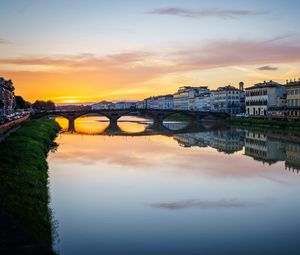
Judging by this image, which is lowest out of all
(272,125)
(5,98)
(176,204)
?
(176,204)

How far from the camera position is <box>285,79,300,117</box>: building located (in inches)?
2530

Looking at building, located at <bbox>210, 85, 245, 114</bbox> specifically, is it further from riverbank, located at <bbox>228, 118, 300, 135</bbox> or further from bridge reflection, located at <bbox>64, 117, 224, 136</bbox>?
riverbank, located at <bbox>228, 118, 300, 135</bbox>

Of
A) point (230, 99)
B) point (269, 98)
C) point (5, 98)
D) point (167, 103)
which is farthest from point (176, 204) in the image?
point (167, 103)

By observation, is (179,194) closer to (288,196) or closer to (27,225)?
(288,196)

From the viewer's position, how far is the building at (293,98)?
211 ft

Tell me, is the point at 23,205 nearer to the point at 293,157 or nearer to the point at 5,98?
the point at 293,157

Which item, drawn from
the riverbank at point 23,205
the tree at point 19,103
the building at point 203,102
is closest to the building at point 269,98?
the building at point 203,102

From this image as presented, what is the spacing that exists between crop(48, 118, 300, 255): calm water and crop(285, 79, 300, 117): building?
113 ft

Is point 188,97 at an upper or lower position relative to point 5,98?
upper

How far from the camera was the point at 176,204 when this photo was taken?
1692 centimetres

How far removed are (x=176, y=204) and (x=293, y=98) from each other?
54.1m

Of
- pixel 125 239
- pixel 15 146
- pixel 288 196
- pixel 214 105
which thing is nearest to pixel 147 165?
pixel 15 146

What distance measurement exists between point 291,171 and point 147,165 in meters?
9.12

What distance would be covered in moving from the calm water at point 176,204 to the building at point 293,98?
34375 mm
